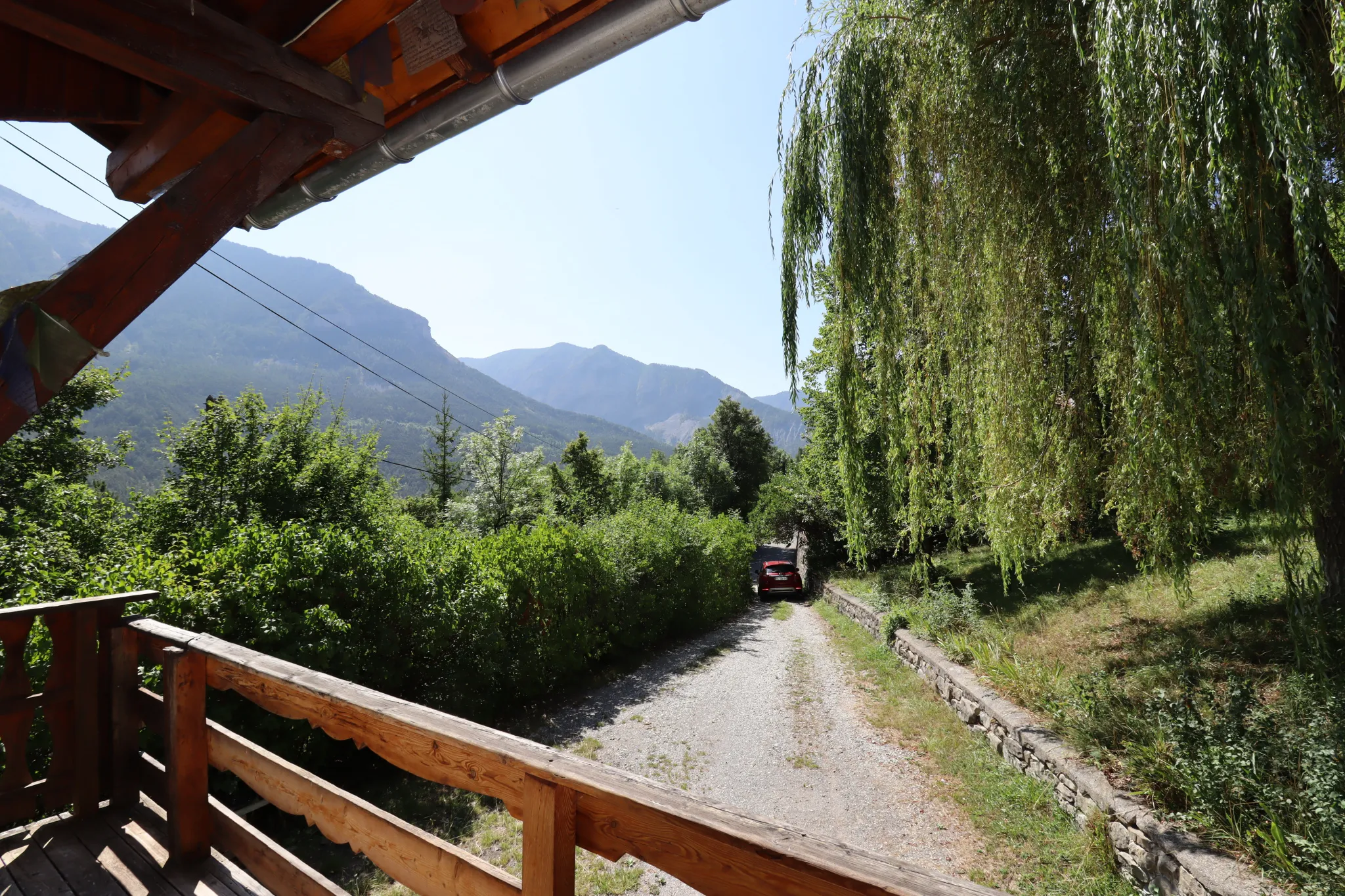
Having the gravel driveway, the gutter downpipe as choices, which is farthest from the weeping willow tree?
the gutter downpipe

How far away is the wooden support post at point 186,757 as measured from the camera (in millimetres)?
2514

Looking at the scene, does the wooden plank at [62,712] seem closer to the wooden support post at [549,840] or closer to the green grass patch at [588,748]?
the wooden support post at [549,840]

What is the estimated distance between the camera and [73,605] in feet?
9.41

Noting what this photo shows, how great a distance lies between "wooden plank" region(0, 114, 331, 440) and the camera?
1609mm

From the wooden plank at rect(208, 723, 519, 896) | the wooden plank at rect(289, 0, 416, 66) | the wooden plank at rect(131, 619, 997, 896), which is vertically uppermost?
the wooden plank at rect(289, 0, 416, 66)

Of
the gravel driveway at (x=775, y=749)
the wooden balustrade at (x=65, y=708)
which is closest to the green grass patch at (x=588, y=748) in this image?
the gravel driveway at (x=775, y=749)

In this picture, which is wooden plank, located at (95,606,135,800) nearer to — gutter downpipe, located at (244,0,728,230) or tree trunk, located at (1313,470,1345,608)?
gutter downpipe, located at (244,0,728,230)

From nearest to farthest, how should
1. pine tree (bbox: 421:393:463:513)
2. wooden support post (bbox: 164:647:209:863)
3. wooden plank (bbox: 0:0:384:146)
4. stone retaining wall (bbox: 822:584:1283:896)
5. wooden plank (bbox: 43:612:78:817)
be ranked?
wooden plank (bbox: 0:0:384:146) < wooden support post (bbox: 164:647:209:863) < wooden plank (bbox: 43:612:78:817) < stone retaining wall (bbox: 822:584:1283:896) < pine tree (bbox: 421:393:463:513)

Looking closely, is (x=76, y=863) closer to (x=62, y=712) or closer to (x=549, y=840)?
(x=62, y=712)

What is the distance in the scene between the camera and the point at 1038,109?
188 inches

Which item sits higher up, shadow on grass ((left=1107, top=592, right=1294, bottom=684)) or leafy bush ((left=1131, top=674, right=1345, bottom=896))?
shadow on grass ((left=1107, top=592, right=1294, bottom=684))

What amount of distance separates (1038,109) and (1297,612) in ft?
12.2

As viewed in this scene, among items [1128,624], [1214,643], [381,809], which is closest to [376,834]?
[381,809]

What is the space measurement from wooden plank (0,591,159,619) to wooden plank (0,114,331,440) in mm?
1711
